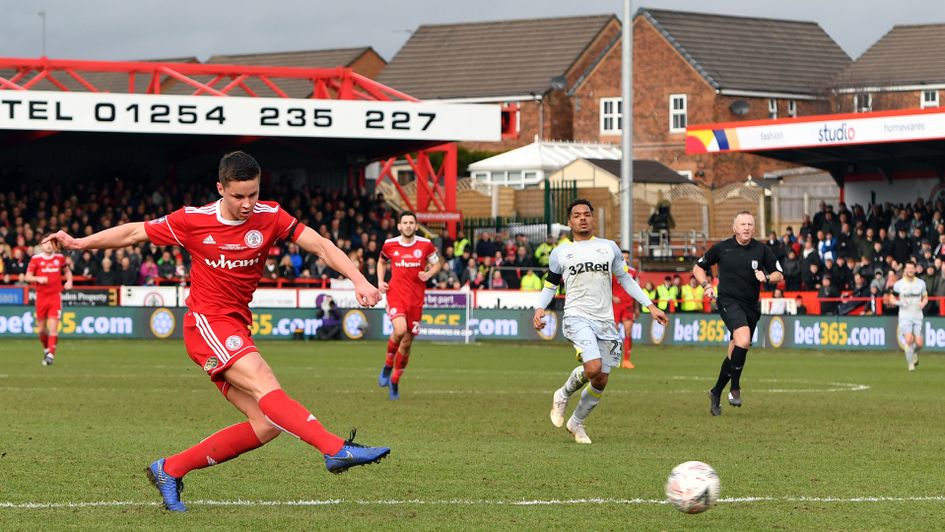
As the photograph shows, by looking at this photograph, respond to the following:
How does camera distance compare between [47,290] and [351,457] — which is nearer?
[351,457]

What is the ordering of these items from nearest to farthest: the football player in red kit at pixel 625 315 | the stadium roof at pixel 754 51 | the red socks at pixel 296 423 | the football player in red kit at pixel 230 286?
1. the red socks at pixel 296 423
2. the football player in red kit at pixel 230 286
3. the football player in red kit at pixel 625 315
4. the stadium roof at pixel 754 51

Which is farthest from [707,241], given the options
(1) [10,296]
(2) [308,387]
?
(2) [308,387]

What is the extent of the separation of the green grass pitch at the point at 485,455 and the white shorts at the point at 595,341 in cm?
73

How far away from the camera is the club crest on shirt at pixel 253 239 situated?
898cm

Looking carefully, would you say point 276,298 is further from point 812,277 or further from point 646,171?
point 646,171

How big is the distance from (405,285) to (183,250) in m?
25.7

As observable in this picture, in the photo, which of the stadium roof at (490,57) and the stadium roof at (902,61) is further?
the stadium roof at (490,57)

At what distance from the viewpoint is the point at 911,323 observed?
88.4ft

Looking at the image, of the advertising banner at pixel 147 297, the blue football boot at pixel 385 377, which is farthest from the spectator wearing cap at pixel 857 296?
the blue football boot at pixel 385 377

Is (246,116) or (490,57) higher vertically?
(490,57)

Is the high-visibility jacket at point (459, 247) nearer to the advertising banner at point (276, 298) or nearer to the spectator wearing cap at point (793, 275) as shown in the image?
the advertising banner at point (276, 298)

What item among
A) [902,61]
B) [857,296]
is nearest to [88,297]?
[857,296]

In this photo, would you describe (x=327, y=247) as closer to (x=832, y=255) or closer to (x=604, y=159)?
(x=832, y=255)

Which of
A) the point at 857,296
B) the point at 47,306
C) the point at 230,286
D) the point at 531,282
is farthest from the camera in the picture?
the point at 531,282
